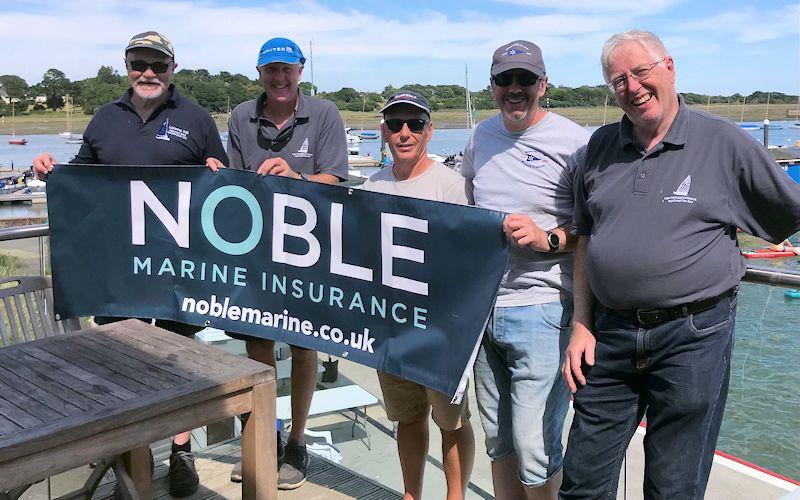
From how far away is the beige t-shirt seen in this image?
2.93 metres

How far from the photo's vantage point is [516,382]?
2.71 metres

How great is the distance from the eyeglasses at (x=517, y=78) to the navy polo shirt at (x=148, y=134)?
173 centimetres

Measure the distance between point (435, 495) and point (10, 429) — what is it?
4161mm

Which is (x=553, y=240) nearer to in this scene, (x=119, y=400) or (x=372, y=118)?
(x=119, y=400)

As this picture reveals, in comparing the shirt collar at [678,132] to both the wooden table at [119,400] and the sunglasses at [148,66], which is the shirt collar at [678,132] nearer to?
the wooden table at [119,400]

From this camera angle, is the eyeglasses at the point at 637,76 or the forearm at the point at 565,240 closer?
the eyeglasses at the point at 637,76

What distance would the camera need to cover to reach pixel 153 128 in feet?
11.8

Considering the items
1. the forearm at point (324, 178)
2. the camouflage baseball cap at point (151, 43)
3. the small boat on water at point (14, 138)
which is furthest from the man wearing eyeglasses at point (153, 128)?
the small boat on water at point (14, 138)

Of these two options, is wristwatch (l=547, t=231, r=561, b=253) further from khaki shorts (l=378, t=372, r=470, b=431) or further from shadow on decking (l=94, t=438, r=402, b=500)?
shadow on decking (l=94, t=438, r=402, b=500)

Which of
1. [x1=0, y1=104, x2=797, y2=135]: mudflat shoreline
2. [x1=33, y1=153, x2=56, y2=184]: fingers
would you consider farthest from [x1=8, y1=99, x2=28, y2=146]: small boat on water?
[x1=33, y1=153, x2=56, y2=184]: fingers

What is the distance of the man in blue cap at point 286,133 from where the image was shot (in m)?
3.43

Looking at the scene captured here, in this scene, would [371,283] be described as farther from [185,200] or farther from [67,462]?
[67,462]

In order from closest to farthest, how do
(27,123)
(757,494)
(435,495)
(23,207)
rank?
1. (435,495)
2. (757,494)
3. (23,207)
4. (27,123)

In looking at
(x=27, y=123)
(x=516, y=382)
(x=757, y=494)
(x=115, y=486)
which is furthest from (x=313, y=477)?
(x=27, y=123)
